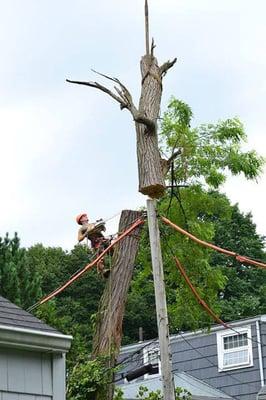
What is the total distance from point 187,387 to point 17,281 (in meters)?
5.60

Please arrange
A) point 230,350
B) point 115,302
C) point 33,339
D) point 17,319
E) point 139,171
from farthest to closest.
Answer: point 230,350, point 115,302, point 139,171, point 17,319, point 33,339

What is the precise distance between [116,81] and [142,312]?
29622mm

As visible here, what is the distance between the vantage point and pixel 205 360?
24141mm

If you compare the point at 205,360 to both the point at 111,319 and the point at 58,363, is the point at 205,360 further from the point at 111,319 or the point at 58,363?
the point at 58,363

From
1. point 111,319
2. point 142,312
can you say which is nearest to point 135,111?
point 111,319

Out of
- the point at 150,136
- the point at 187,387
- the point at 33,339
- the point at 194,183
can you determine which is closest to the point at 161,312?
the point at 33,339

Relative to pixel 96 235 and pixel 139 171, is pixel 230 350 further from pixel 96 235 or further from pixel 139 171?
pixel 139 171

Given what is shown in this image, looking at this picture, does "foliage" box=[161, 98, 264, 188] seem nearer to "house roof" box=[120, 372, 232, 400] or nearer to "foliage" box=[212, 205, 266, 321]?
"house roof" box=[120, 372, 232, 400]

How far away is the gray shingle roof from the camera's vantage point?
10.1 metres

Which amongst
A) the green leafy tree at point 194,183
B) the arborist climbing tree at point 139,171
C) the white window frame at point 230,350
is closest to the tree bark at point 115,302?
the arborist climbing tree at point 139,171

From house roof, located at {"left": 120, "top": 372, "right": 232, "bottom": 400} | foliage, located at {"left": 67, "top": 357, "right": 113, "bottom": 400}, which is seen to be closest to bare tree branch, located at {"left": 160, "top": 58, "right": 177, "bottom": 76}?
foliage, located at {"left": 67, "top": 357, "right": 113, "bottom": 400}

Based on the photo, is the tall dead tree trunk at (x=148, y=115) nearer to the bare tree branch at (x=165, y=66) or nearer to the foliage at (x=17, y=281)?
the bare tree branch at (x=165, y=66)

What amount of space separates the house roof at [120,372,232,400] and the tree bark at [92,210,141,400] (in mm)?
8917

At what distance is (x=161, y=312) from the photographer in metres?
10.9
